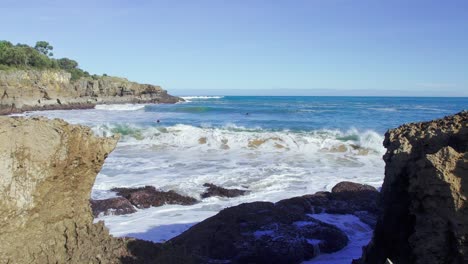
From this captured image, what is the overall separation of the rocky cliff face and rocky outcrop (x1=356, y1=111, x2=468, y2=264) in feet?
137

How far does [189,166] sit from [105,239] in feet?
37.4

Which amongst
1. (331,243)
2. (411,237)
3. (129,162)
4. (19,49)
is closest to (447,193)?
(411,237)

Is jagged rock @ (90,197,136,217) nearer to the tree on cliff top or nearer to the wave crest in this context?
the wave crest

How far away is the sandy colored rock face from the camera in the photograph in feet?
12.1

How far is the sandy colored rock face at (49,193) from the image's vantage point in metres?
3.69

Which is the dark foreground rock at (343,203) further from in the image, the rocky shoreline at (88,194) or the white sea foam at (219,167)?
the rocky shoreline at (88,194)

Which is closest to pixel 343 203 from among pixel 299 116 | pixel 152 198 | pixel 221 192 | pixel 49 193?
pixel 221 192

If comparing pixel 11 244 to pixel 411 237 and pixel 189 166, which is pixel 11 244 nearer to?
pixel 411 237

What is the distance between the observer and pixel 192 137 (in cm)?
2438

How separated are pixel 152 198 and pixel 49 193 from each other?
640cm

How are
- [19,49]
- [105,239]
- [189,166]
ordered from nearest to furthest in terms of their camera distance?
1. [105,239]
2. [189,166]
3. [19,49]

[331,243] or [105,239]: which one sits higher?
[105,239]

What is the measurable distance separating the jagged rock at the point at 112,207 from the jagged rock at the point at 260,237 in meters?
3.10

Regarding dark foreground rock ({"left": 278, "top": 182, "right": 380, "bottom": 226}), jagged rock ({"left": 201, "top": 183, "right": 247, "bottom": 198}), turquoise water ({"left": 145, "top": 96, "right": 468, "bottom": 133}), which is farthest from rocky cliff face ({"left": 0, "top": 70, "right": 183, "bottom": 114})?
dark foreground rock ({"left": 278, "top": 182, "right": 380, "bottom": 226})
